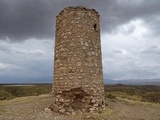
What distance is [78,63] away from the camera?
1173 centimetres

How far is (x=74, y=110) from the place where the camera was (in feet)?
37.4

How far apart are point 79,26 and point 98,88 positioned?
3.77 m

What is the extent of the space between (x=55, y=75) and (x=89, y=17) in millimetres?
4042

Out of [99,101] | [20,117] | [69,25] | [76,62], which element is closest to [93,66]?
[76,62]

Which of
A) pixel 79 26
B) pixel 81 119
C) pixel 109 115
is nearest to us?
pixel 81 119

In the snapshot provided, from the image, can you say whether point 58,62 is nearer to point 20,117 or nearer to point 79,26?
point 79,26

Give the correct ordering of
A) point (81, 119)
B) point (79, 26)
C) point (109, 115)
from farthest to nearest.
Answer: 1. point (79, 26)
2. point (109, 115)
3. point (81, 119)

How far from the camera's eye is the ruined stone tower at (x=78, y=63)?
11602 millimetres

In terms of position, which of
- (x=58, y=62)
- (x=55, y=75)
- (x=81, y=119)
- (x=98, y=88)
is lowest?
(x=81, y=119)

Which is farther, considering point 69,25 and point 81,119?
point 69,25

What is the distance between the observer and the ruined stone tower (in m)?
11.6

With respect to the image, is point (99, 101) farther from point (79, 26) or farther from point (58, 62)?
point (79, 26)

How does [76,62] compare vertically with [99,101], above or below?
above

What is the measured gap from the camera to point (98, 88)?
12.1 metres
